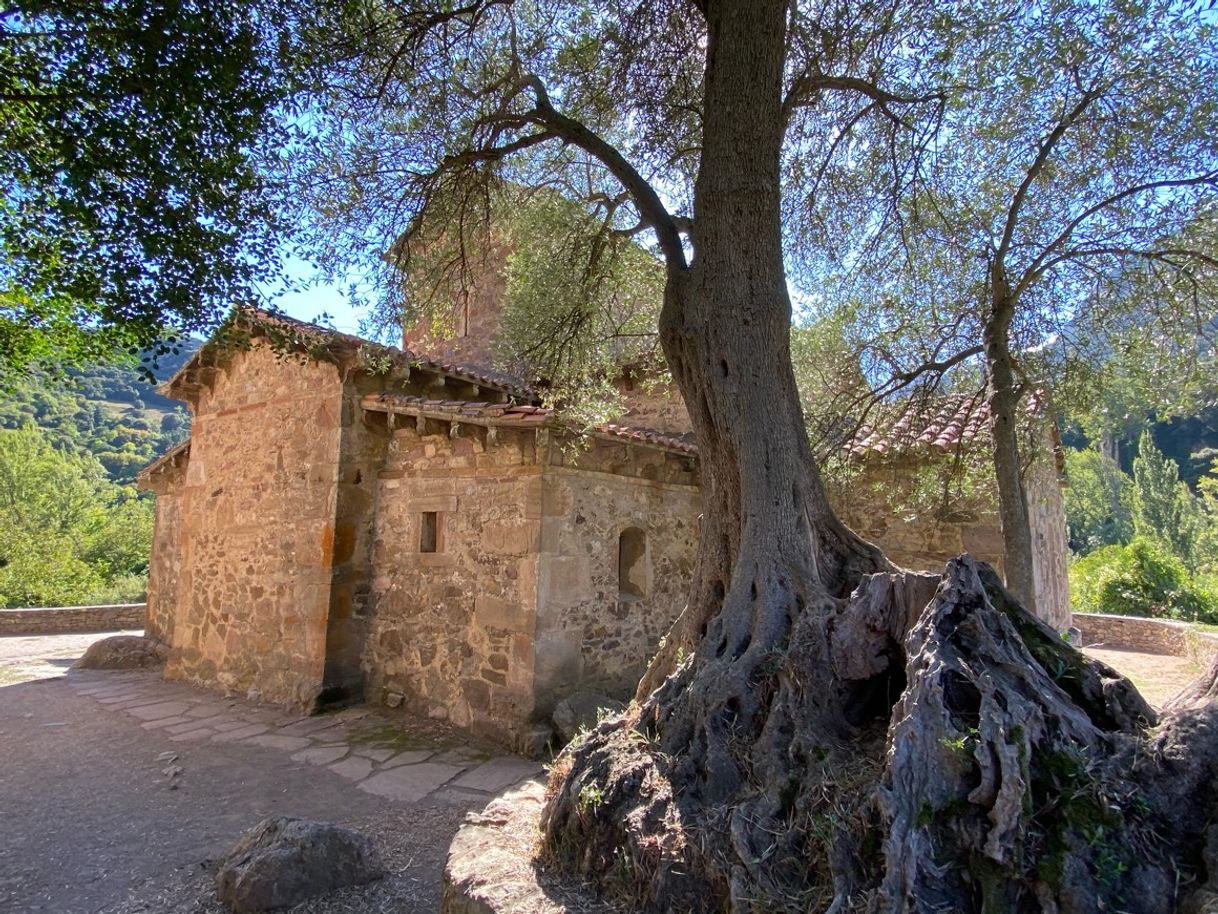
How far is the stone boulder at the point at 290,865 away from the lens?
13.2 ft

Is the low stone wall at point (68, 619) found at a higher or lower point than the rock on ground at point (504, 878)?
lower

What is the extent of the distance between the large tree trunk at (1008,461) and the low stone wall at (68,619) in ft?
62.2

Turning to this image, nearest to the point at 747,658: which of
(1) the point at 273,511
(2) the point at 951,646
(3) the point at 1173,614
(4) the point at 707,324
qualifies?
(2) the point at 951,646

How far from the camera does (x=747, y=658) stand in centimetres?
356

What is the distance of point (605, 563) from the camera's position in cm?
805

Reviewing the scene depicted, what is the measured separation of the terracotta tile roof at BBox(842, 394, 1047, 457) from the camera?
7.33m

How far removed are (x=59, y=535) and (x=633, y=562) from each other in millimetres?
30151

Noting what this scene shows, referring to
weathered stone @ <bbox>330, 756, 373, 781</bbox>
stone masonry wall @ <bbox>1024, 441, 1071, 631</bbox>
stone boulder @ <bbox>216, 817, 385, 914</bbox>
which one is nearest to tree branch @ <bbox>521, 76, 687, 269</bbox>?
stone boulder @ <bbox>216, 817, 385, 914</bbox>

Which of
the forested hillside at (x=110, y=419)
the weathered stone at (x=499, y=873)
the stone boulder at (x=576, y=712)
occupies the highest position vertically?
the forested hillside at (x=110, y=419)

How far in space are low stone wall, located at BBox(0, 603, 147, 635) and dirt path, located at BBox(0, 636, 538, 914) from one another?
9.78 metres

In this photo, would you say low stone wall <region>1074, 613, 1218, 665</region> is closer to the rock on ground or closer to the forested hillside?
the rock on ground

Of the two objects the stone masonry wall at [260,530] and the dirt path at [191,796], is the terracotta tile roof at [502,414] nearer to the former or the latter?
the stone masonry wall at [260,530]

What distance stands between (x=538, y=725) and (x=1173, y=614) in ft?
62.5

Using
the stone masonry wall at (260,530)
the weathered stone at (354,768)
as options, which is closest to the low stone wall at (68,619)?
the stone masonry wall at (260,530)
